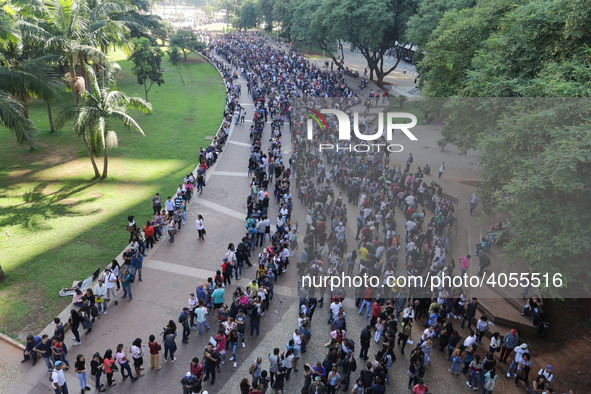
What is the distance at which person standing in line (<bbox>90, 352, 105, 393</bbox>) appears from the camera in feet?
30.3

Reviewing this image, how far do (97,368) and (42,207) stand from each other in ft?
36.7

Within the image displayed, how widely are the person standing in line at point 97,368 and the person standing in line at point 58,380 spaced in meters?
0.57

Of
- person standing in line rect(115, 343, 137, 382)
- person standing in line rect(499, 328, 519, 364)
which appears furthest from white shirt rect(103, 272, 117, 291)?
person standing in line rect(499, 328, 519, 364)

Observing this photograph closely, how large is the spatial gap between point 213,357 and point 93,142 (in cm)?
1353

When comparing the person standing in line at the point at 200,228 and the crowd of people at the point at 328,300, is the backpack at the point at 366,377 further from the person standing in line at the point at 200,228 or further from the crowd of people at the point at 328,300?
the person standing in line at the point at 200,228

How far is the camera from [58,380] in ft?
29.2

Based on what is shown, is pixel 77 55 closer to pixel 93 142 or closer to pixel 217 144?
pixel 93 142

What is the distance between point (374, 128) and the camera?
94.5ft

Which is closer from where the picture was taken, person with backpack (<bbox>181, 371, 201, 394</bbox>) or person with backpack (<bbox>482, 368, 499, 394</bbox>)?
person with backpack (<bbox>181, 371, 201, 394</bbox>)

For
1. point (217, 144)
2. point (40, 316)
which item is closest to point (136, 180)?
point (217, 144)

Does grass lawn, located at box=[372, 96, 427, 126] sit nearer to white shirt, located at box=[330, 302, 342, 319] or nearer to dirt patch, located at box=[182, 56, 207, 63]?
white shirt, located at box=[330, 302, 342, 319]

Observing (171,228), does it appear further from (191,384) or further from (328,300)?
(191,384)

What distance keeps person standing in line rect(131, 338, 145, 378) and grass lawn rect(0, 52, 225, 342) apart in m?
3.47

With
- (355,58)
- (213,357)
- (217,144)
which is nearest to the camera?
(213,357)
